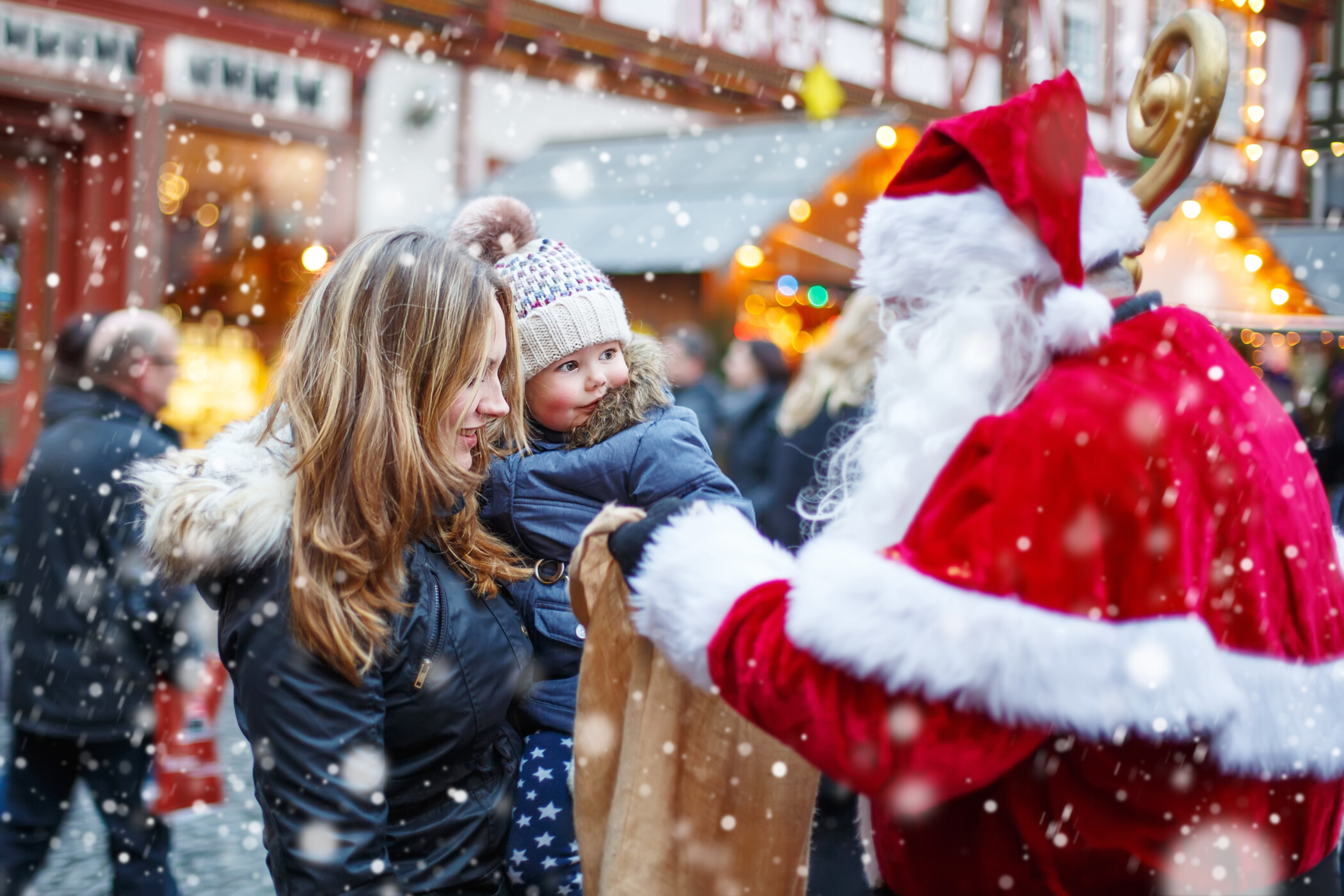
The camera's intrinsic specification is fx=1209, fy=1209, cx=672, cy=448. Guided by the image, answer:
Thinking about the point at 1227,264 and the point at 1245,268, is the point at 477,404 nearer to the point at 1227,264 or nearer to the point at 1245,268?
the point at 1227,264

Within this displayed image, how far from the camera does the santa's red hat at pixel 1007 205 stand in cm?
164

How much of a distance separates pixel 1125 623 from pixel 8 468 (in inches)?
380

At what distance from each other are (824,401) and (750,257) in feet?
17.9

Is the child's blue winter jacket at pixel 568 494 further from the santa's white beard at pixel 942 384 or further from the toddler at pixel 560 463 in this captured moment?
the santa's white beard at pixel 942 384

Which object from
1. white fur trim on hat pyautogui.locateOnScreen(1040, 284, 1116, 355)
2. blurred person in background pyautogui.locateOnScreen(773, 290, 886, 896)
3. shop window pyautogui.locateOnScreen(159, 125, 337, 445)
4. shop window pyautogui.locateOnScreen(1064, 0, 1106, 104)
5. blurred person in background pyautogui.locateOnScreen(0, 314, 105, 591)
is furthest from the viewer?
shop window pyautogui.locateOnScreen(1064, 0, 1106, 104)

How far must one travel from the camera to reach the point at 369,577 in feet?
6.02

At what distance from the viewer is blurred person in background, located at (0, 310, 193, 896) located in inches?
140

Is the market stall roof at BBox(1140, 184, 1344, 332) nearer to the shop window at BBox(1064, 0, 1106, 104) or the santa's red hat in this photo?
the shop window at BBox(1064, 0, 1106, 104)

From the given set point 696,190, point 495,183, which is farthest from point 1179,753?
point 495,183

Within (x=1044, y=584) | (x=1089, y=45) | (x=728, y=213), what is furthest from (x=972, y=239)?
(x=1089, y=45)

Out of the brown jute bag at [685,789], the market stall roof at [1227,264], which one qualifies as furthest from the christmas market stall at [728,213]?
the brown jute bag at [685,789]

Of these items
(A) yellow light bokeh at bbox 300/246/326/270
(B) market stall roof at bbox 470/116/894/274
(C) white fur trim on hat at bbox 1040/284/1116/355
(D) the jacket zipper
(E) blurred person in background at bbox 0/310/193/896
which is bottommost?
(E) blurred person in background at bbox 0/310/193/896

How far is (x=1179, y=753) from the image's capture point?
5.35 feet

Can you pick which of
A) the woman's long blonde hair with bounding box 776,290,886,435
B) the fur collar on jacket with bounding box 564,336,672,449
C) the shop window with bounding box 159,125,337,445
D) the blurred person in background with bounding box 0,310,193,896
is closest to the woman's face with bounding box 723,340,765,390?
the woman's long blonde hair with bounding box 776,290,886,435
